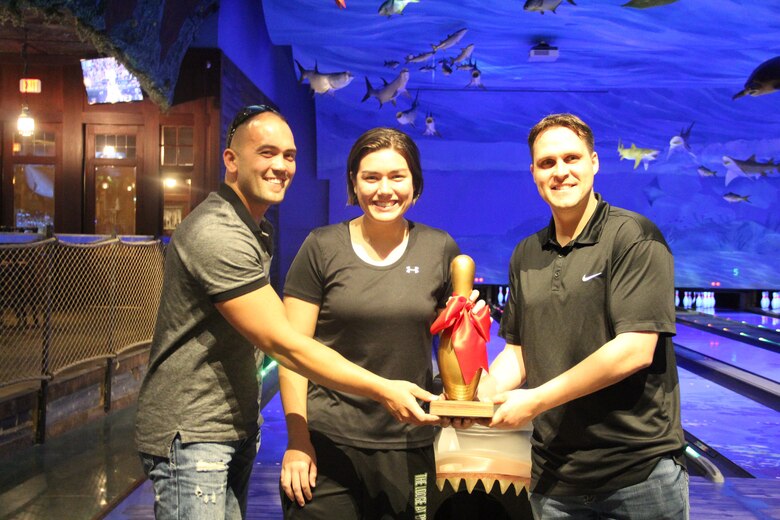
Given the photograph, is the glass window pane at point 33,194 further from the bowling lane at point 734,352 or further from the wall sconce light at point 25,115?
the bowling lane at point 734,352

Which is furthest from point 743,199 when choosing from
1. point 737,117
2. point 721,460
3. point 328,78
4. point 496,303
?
point 721,460

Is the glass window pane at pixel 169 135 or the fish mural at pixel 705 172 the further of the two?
the fish mural at pixel 705 172

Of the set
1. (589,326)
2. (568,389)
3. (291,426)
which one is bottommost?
(291,426)

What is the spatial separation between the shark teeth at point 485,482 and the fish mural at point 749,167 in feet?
41.0

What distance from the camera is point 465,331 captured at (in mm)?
1586

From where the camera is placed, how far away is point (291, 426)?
1.72m

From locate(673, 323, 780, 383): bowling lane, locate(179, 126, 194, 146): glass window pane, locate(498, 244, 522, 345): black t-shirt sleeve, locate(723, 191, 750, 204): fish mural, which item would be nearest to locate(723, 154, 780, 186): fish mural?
locate(723, 191, 750, 204): fish mural

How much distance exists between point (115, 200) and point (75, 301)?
4611mm

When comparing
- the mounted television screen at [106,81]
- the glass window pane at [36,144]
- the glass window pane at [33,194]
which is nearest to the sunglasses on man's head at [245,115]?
the mounted television screen at [106,81]

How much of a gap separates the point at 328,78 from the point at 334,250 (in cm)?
794

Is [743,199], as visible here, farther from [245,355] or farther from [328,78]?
[245,355]

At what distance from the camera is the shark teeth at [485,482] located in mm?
2285

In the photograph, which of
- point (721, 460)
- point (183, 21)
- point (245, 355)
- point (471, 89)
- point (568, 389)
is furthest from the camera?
point (471, 89)

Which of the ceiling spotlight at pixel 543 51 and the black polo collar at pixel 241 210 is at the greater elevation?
the ceiling spotlight at pixel 543 51
